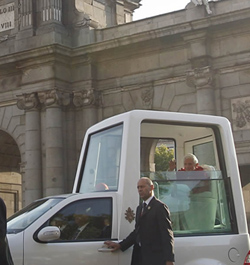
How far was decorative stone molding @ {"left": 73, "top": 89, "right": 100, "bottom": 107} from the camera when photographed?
839 inches

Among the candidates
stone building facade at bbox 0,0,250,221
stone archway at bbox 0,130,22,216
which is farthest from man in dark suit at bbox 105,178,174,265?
stone archway at bbox 0,130,22,216

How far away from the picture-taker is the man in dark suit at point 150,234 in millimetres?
6957

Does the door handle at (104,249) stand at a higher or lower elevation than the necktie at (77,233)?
lower

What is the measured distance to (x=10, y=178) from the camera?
26.9 metres

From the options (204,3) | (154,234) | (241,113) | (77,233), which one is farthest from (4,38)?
(154,234)

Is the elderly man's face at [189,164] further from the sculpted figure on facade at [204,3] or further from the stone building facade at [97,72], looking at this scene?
the sculpted figure on facade at [204,3]

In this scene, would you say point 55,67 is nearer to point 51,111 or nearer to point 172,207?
point 51,111

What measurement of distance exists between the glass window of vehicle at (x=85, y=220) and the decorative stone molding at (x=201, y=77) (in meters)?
12.0

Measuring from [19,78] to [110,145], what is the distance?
588 inches

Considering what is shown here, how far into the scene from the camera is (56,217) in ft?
24.2

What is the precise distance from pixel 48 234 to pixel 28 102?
15.3 metres

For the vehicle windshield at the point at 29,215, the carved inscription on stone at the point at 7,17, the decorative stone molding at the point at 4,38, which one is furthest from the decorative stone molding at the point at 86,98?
the vehicle windshield at the point at 29,215

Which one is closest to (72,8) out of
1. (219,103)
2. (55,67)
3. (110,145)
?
(55,67)

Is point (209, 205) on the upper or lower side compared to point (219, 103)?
lower
